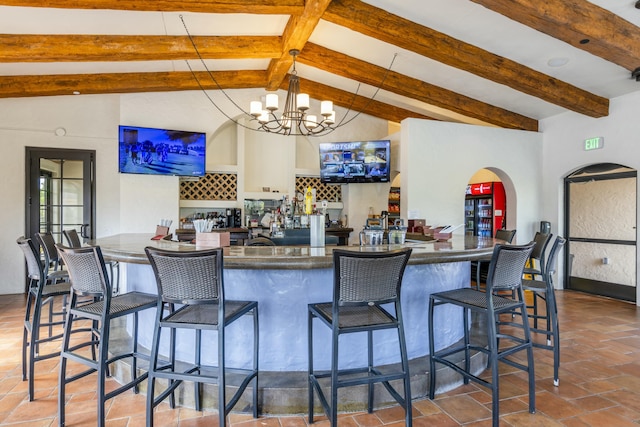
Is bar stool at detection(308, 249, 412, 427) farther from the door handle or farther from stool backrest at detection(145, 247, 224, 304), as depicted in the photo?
the door handle

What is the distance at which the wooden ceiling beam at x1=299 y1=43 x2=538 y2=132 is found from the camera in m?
5.21

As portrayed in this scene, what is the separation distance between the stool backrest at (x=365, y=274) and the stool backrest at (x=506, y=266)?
0.62 meters

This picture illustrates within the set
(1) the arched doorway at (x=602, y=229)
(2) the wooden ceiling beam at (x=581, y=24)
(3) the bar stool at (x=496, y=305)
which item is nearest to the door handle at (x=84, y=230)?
(3) the bar stool at (x=496, y=305)

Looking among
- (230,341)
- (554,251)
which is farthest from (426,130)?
(230,341)

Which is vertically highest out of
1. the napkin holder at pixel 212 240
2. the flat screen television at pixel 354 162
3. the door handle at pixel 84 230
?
the flat screen television at pixel 354 162

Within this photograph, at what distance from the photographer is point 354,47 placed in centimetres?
492

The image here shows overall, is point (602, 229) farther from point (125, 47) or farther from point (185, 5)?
point (125, 47)

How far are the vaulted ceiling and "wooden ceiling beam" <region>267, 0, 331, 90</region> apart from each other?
2 centimetres

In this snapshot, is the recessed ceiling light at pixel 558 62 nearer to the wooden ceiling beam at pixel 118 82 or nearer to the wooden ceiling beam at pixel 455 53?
the wooden ceiling beam at pixel 455 53

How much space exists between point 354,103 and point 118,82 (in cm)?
389

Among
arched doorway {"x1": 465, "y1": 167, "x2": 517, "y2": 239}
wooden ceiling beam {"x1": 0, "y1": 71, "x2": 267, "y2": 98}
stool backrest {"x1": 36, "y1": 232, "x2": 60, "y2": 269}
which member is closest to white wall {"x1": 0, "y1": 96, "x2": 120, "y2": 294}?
wooden ceiling beam {"x1": 0, "y1": 71, "x2": 267, "y2": 98}

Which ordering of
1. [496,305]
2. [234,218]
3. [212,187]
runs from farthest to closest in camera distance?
[212,187] < [234,218] < [496,305]

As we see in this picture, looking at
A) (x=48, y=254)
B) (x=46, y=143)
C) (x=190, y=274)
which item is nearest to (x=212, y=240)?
(x=190, y=274)

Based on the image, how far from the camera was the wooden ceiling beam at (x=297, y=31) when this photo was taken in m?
3.64
